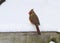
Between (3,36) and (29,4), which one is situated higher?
(29,4)

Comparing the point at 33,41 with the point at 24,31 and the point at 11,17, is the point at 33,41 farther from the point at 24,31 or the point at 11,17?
the point at 11,17

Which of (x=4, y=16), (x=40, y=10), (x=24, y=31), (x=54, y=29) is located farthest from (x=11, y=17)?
(x=54, y=29)

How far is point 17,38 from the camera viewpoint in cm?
184

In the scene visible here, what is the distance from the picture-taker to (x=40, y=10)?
74.5 inches

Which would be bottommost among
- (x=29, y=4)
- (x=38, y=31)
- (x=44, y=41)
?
(x=44, y=41)

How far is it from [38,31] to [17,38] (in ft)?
0.76

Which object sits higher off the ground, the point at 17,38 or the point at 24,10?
the point at 24,10

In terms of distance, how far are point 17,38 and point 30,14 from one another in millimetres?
287

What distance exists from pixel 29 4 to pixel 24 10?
8 cm

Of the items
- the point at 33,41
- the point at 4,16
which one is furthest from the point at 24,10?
the point at 33,41

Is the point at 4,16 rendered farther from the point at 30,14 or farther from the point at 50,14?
the point at 50,14

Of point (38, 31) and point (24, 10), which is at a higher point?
point (24, 10)

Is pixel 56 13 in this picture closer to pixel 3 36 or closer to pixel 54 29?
pixel 54 29

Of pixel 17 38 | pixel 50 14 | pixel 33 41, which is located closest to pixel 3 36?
pixel 17 38
